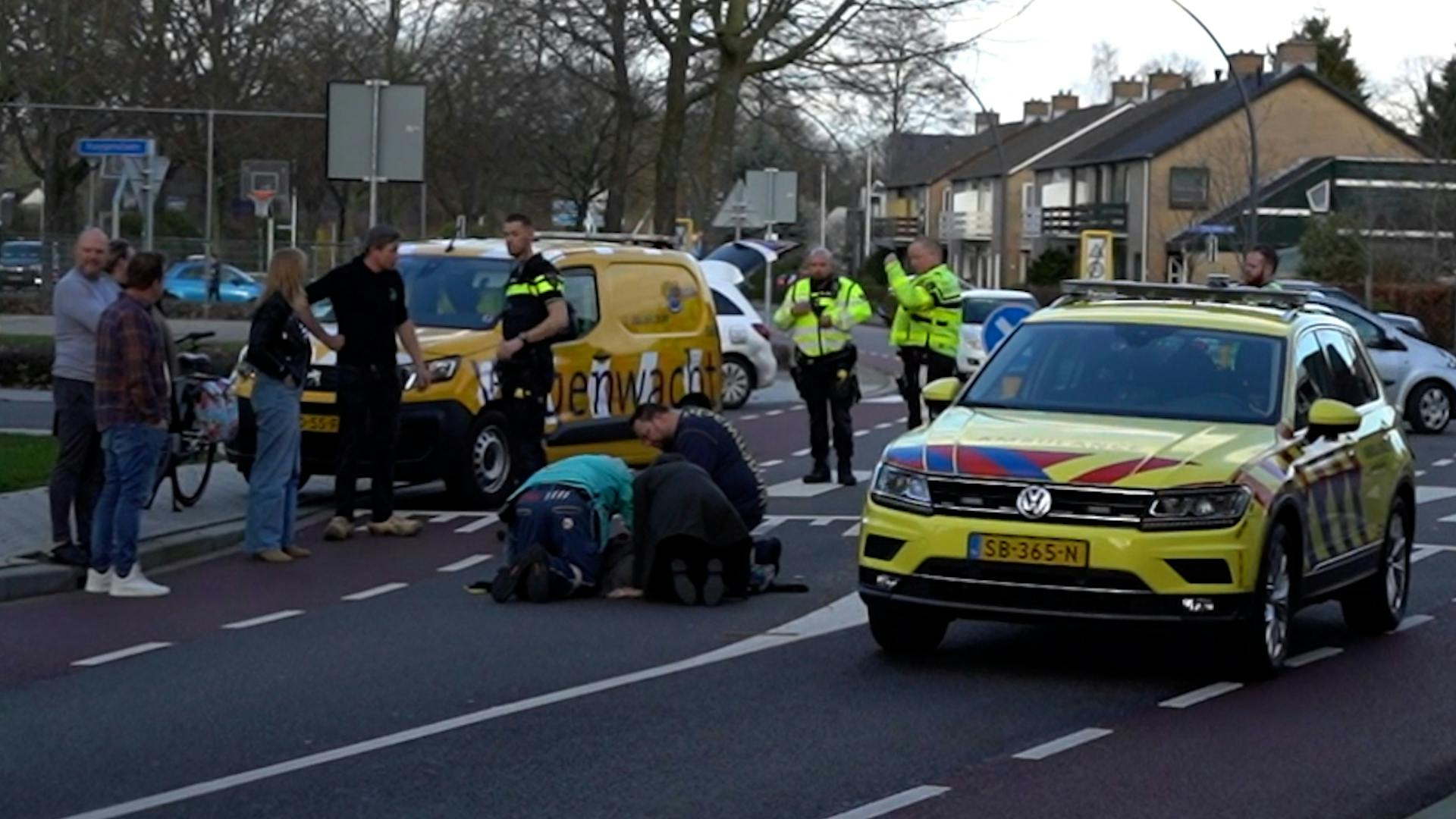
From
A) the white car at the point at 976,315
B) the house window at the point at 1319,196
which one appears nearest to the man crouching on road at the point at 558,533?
the white car at the point at 976,315

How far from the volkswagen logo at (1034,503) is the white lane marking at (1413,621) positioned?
319 centimetres

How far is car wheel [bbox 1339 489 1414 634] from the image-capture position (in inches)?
468

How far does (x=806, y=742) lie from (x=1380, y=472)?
4.37 metres

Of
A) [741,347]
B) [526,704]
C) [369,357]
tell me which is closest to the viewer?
[526,704]

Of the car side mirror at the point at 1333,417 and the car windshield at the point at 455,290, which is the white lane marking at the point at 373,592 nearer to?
the car windshield at the point at 455,290

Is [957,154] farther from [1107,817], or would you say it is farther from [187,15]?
[1107,817]

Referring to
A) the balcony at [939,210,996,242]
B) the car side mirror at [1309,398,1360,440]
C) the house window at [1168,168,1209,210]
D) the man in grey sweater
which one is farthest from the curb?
the balcony at [939,210,996,242]

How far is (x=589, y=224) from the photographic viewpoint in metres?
53.4

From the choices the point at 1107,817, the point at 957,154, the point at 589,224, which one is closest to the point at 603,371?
the point at 1107,817

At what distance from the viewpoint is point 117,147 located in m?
31.0

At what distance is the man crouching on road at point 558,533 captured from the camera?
12570 millimetres

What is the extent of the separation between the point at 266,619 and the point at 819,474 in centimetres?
772

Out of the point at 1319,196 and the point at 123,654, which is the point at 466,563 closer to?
the point at 123,654

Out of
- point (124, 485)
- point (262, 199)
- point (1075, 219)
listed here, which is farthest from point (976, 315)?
point (1075, 219)
